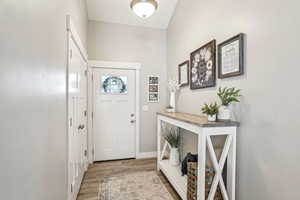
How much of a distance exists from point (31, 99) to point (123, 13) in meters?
2.84

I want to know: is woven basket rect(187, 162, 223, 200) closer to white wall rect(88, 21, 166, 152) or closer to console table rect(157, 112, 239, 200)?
console table rect(157, 112, 239, 200)

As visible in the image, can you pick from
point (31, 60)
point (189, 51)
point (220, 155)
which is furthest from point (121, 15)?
point (220, 155)

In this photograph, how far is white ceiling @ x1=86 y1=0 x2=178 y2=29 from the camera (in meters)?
2.92

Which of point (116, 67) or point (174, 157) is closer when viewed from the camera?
point (174, 157)

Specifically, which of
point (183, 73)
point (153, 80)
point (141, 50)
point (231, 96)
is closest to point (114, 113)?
point (153, 80)

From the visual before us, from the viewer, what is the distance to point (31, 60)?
85 centimetres

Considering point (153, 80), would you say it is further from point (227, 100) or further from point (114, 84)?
point (227, 100)

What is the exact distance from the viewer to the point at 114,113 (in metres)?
3.38

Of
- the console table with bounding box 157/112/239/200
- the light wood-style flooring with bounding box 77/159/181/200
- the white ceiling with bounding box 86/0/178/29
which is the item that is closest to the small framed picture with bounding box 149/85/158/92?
the white ceiling with bounding box 86/0/178/29

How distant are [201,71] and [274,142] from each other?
49.8 inches

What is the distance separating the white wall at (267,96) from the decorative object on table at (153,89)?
1.86 m

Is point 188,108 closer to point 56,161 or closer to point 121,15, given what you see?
point 56,161

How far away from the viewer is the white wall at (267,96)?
116 cm

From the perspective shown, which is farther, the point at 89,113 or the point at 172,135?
the point at 89,113
